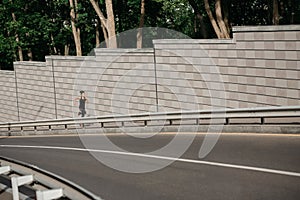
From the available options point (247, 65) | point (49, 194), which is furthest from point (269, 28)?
point (49, 194)

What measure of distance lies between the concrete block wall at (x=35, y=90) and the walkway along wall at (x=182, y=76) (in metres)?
0.07

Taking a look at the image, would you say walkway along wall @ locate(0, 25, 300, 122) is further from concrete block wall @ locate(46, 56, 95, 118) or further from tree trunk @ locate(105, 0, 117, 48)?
tree trunk @ locate(105, 0, 117, 48)

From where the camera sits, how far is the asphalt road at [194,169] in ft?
32.2

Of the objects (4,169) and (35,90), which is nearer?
(4,169)

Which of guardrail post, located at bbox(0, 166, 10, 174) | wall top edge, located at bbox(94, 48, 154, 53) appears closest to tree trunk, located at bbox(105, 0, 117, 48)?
wall top edge, located at bbox(94, 48, 154, 53)

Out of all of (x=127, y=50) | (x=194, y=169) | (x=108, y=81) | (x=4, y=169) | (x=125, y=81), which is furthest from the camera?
(x=108, y=81)

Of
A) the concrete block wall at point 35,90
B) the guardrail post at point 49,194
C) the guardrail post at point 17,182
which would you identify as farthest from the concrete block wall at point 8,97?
Result: the guardrail post at point 49,194

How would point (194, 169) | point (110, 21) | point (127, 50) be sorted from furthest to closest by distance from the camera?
1. point (110, 21)
2. point (127, 50)
3. point (194, 169)

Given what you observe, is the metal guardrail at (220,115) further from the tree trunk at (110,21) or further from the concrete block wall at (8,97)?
the concrete block wall at (8,97)

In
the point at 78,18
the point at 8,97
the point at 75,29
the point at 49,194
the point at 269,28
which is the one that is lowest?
the point at 8,97

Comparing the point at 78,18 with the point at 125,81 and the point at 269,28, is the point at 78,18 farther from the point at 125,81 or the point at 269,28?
the point at 269,28

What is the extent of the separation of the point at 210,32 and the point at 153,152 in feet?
120

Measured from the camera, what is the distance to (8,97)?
37.9 m

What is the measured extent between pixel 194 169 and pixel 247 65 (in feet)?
23.9
